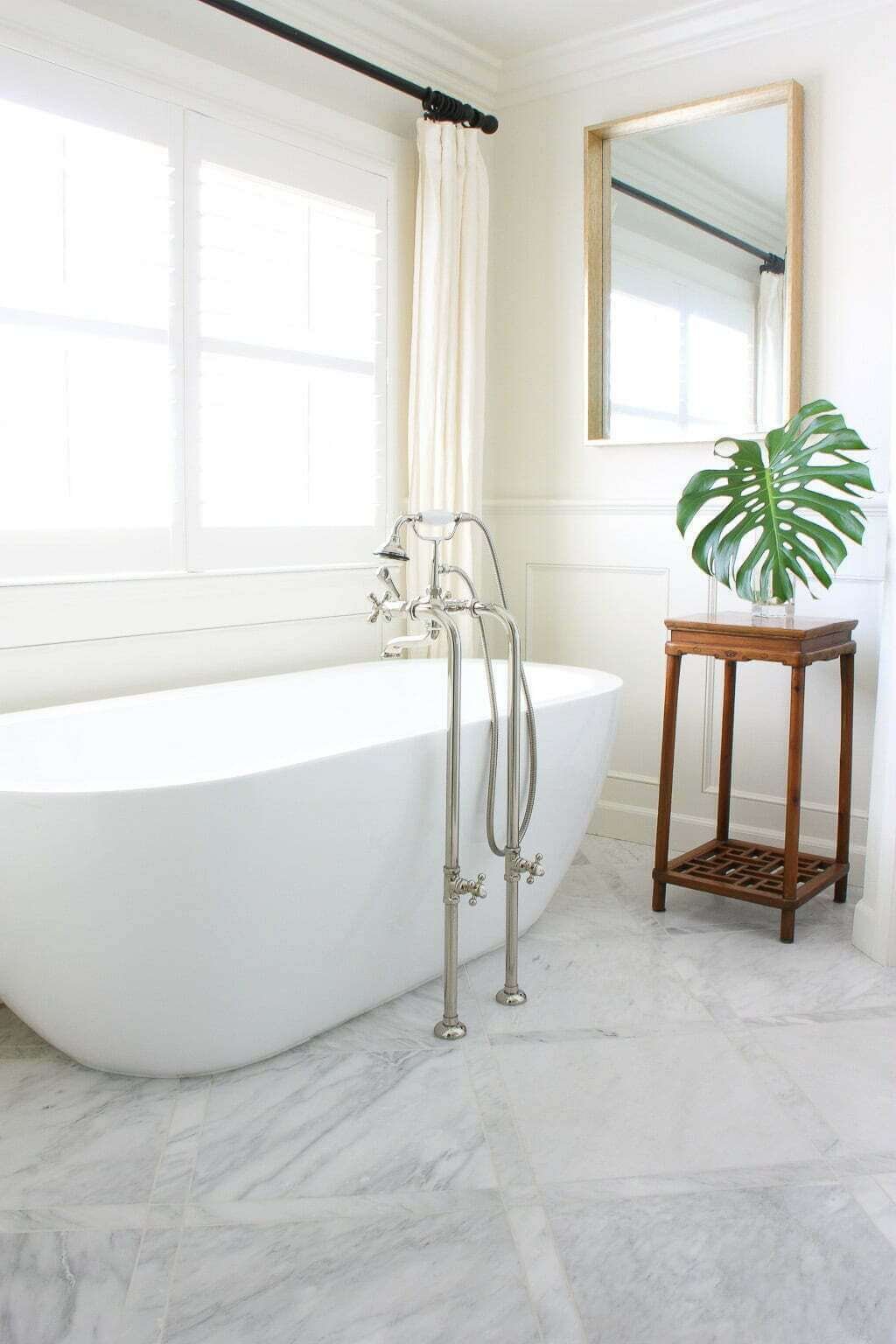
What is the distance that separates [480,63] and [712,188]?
90cm

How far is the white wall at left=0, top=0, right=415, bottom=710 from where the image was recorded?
2562 mm

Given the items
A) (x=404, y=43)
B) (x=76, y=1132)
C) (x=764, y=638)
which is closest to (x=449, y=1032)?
(x=76, y=1132)

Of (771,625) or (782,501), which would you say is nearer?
(771,625)

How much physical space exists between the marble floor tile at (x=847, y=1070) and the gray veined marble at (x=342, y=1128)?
2.02 feet

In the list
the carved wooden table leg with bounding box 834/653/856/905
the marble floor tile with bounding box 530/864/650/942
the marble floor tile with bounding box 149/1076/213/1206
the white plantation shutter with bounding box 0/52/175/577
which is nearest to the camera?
the marble floor tile with bounding box 149/1076/213/1206

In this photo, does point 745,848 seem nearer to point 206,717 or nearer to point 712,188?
point 206,717

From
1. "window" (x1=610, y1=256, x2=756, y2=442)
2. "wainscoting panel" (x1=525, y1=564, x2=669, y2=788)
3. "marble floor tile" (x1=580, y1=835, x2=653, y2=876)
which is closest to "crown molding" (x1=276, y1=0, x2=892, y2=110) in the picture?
"window" (x1=610, y1=256, x2=756, y2=442)

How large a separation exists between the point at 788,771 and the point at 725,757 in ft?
1.61

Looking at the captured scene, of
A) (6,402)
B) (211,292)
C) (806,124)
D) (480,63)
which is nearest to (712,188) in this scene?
(806,124)

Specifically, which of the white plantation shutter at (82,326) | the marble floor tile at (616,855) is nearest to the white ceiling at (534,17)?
the white plantation shutter at (82,326)

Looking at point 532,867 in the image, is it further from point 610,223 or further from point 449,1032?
point 610,223

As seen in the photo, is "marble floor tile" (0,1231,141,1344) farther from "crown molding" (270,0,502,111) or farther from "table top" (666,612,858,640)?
"crown molding" (270,0,502,111)

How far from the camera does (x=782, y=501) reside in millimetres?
2971

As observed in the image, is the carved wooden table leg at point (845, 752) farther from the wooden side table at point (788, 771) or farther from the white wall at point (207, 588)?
the white wall at point (207, 588)
